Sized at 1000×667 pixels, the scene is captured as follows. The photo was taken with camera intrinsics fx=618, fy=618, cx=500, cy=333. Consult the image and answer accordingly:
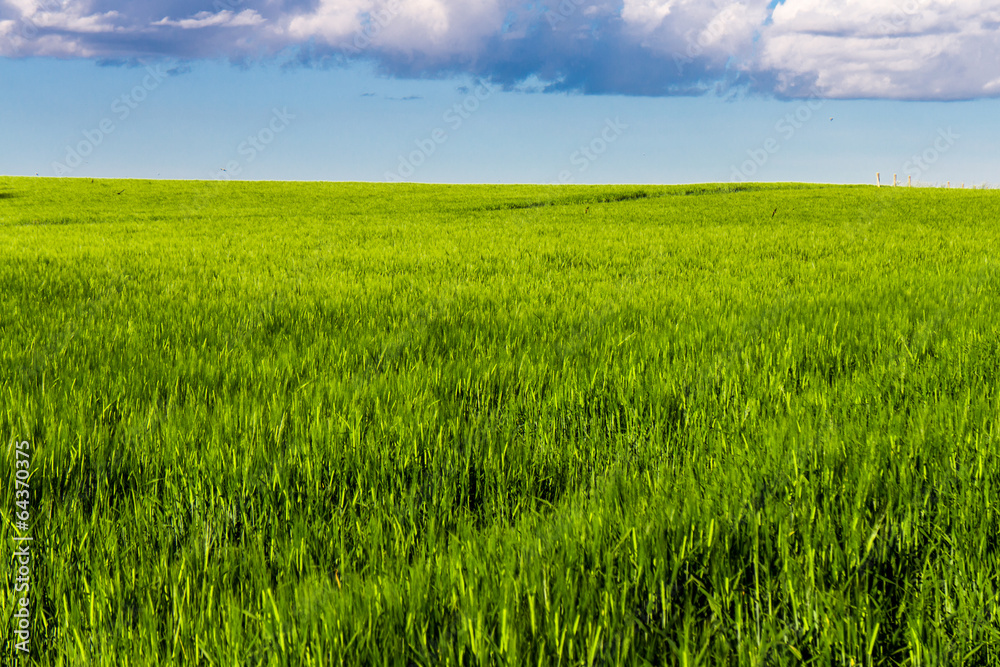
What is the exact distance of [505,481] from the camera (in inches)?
95.3

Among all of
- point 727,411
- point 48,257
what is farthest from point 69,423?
point 48,257

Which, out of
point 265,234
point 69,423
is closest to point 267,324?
point 69,423

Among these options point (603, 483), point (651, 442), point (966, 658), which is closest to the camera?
point (966, 658)

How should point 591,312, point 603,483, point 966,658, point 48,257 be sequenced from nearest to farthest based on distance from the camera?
1. point 966,658
2. point 603,483
3. point 591,312
4. point 48,257

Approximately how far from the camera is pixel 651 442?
267cm

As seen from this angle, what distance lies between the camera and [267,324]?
5293 millimetres

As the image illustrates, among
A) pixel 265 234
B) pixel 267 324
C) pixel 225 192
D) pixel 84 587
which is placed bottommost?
pixel 84 587

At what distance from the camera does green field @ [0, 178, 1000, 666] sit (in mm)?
1503

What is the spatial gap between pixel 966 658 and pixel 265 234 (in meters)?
15.0

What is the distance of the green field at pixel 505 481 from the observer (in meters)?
1.50

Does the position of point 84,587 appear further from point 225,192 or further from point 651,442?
point 225,192

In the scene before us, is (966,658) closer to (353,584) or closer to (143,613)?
(353,584)

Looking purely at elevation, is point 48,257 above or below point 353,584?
above

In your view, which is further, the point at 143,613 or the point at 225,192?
the point at 225,192
